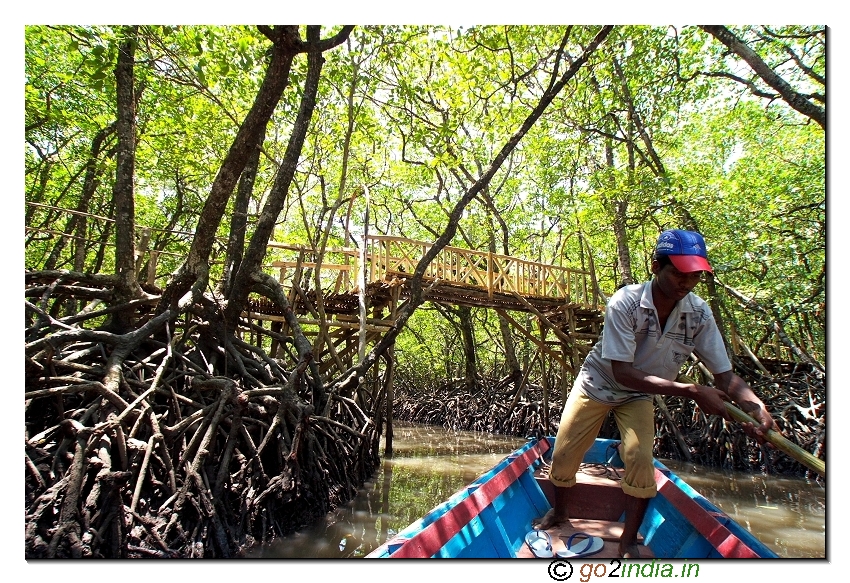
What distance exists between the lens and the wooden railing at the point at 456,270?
27.8 ft

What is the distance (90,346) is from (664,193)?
23.8 feet

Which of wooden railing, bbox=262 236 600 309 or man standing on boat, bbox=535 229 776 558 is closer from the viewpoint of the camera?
man standing on boat, bbox=535 229 776 558

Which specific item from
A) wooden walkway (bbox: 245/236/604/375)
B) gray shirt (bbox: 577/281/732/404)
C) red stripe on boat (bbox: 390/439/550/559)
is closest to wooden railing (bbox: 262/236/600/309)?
wooden walkway (bbox: 245/236/604/375)

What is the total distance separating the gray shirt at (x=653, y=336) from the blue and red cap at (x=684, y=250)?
0.19 m

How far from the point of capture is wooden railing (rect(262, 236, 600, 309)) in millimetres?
8484

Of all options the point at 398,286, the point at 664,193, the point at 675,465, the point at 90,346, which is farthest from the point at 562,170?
the point at 90,346

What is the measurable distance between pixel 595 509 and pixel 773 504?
3.91m

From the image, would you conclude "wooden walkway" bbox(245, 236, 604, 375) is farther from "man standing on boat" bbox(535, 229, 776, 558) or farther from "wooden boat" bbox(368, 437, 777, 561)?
"man standing on boat" bbox(535, 229, 776, 558)

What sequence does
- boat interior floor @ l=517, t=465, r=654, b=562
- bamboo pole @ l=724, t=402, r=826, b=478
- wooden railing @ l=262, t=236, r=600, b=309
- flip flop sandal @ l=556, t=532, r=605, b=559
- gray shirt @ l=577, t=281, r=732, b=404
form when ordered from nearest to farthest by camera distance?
bamboo pole @ l=724, t=402, r=826, b=478 < gray shirt @ l=577, t=281, r=732, b=404 < flip flop sandal @ l=556, t=532, r=605, b=559 < boat interior floor @ l=517, t=465, r=654, b=562 < wooden railing @ l=262, t=236, r=600, b=309

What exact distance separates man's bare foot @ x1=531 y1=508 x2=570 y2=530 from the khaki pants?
1.38 feet

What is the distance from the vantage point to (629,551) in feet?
8.89

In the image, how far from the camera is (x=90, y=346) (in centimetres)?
461

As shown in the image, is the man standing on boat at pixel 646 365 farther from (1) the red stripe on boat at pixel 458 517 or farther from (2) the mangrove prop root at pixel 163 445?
(2) the mangrove prop root at pixel 163 445

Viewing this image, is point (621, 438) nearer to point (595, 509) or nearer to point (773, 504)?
point (595, 509)
